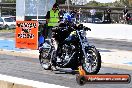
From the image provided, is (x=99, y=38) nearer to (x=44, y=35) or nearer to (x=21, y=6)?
(x=21, y=6)

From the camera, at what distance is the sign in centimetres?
2001

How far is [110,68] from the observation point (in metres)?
14.0

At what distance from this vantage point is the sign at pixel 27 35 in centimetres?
2001

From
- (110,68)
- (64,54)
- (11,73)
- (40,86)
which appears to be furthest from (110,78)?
(110,68)

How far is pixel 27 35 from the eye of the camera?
66.7 feet

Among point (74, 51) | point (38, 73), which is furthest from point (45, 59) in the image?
point (74, 51)

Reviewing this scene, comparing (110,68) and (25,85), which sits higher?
(25,85)

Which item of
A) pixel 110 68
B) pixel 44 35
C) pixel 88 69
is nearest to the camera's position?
pixel 88 69

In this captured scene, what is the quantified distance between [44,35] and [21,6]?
13198mm

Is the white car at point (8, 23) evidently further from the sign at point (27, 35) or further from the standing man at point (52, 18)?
the standing man at point (52, 18)

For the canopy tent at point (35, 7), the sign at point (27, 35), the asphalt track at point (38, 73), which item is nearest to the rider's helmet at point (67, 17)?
the asphalt track at point (38, 73)

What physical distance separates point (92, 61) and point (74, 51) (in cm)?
69

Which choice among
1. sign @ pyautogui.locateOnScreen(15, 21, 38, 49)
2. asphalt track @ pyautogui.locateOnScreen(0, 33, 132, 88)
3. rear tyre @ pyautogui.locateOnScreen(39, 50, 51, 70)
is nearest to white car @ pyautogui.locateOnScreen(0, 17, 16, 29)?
sign @ pyautogui.locateOnScreen(15, 21, 38, 49)

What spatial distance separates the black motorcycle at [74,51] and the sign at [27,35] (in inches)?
306
